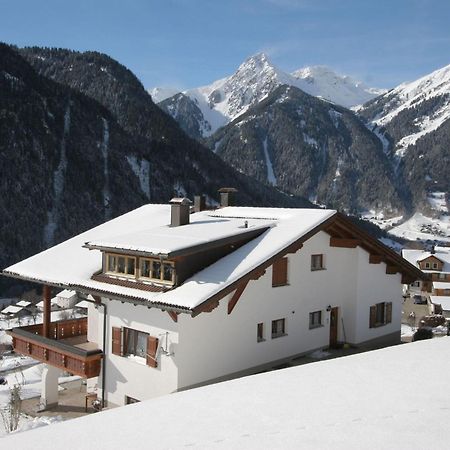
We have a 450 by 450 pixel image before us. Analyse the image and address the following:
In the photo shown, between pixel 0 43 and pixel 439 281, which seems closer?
pixel 439 281

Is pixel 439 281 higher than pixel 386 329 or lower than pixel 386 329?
lower

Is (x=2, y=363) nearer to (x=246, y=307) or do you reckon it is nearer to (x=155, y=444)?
(x=246, y=307)

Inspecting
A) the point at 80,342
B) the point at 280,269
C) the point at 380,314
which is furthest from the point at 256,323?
the point at 380,314

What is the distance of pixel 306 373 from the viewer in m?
12.1

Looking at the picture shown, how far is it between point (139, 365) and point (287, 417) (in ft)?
26.8

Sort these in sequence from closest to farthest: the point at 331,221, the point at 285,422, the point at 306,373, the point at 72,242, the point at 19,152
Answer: the point at 285,422 < the point at 306,373 < the point at 331,221 < the point at 72,242 < the point at 19,152

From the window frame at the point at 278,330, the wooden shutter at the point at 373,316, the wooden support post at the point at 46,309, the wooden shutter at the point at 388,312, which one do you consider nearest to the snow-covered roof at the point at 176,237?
the wooden support post at the point at 46,309

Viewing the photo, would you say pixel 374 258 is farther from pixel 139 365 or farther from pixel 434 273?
pixel 434 273

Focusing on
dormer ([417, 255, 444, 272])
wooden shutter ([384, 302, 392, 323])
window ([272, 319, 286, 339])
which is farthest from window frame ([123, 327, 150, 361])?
dormer ([417, 255, 444, 272])

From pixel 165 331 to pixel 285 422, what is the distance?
7.19 metres

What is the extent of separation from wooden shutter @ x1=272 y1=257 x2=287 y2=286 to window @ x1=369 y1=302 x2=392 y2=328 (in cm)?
506

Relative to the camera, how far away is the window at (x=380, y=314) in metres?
21.2

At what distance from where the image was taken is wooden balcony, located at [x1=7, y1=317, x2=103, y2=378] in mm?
16812

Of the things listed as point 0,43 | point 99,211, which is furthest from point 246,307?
point 0,43
